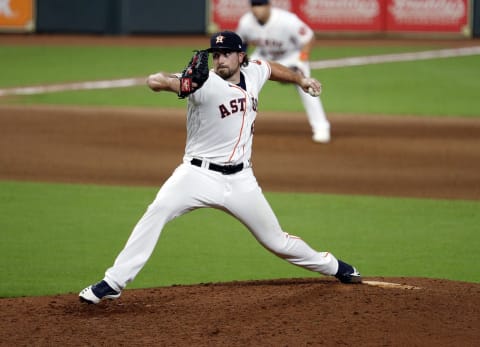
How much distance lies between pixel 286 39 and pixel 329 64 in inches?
314

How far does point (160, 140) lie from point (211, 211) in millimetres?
3823

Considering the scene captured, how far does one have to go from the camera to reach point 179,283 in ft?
25.3

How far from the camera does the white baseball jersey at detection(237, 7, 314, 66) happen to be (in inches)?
539

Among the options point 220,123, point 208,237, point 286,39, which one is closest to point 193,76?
point 220,123

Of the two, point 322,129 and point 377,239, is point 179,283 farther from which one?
point 322,129

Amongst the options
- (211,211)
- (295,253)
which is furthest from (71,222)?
(295,253)

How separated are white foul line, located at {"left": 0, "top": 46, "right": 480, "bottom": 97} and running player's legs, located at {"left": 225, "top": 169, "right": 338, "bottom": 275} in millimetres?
11901

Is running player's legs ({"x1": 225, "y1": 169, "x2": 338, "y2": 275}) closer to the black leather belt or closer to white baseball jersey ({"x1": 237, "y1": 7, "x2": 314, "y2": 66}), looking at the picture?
the black leather belt

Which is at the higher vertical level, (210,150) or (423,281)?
(210,150)

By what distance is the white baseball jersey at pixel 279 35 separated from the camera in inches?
539

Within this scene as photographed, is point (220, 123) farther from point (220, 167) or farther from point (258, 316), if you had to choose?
point (258, 316)

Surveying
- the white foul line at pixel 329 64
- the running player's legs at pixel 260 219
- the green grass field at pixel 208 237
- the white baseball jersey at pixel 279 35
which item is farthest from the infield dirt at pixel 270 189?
the white foul line at pixel 329 64

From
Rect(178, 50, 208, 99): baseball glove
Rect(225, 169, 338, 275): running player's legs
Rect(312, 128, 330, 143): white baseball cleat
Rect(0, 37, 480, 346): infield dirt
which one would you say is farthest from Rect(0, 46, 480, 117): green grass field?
Rect(178, 50, 208, 99): baseball glove

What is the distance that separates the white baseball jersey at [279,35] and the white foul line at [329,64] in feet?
18.4
